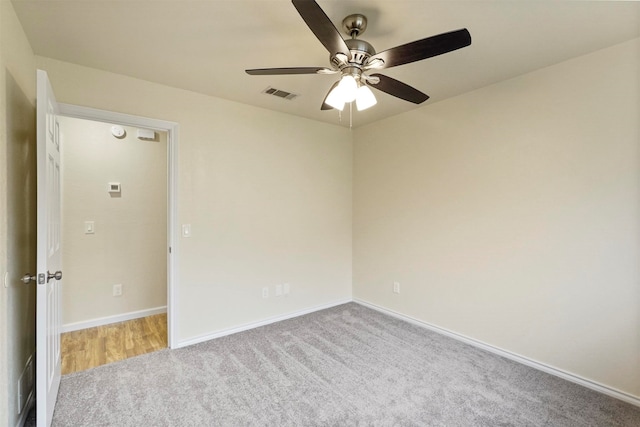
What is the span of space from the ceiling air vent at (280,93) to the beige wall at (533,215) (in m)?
1.30

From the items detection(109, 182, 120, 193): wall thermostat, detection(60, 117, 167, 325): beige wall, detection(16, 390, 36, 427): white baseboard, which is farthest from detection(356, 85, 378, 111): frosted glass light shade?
detection(109, 182, 120, 193): wall thermostat

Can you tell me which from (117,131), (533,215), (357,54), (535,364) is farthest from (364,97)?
(117,131)

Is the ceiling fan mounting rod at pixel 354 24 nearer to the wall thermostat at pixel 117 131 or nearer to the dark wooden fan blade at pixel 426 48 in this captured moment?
the dark wooden fan blade at pixel 426 48

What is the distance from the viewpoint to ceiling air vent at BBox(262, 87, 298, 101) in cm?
283

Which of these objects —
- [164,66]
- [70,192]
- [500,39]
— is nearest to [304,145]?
[164,66]

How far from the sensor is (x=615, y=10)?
170 cm

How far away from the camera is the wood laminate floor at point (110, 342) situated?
2.61m

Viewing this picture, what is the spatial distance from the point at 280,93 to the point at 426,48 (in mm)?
1729

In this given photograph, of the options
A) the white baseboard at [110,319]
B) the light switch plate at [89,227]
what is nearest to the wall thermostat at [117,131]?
A: the light switch plate at [89,227]

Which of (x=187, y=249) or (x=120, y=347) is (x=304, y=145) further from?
(x=120, y=347)

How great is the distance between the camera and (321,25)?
135cm

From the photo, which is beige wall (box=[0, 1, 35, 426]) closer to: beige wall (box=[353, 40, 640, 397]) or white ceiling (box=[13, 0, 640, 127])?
white ceiling (box=[13, 0, 640, 127])

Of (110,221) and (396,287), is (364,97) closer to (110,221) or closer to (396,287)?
(396,287)

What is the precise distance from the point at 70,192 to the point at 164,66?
1.92 meters
